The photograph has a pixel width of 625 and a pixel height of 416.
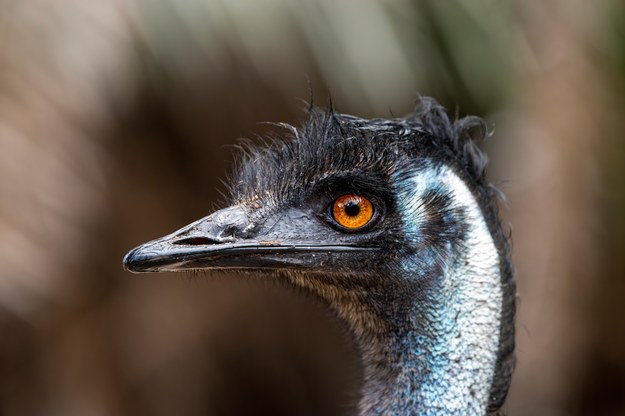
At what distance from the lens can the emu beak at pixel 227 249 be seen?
6.94 feet

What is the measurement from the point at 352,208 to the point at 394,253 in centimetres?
15

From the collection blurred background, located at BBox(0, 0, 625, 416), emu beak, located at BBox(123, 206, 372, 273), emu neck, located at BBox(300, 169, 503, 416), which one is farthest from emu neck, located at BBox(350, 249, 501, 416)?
blurred background, located at BBox(0, 0, 625, 416)

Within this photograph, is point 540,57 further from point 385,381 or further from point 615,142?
point 385,381

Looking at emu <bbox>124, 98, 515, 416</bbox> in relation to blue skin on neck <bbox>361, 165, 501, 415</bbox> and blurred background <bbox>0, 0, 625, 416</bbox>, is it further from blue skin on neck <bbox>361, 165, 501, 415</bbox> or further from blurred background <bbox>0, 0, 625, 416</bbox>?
blurred background <bbox>0, 0, 625, 416</bbox>

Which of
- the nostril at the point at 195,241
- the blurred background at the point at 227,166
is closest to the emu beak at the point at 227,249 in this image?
the nostril at the point at 195,241

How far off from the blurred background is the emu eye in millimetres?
2398

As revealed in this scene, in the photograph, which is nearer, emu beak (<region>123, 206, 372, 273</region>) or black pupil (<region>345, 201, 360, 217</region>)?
emu beak (<region>123, 206, 372, 273</region>)

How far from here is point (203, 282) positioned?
5418mm

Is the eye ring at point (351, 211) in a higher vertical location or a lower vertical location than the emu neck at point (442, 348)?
higher

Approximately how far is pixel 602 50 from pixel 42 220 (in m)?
3.08

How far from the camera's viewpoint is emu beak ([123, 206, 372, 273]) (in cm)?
212

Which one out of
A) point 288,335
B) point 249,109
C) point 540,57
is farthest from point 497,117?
point 288,335

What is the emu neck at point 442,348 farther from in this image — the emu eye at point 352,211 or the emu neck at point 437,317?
the emu eye at point 352,211

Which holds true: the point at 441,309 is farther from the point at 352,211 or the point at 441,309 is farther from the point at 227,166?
the point at 227,166
